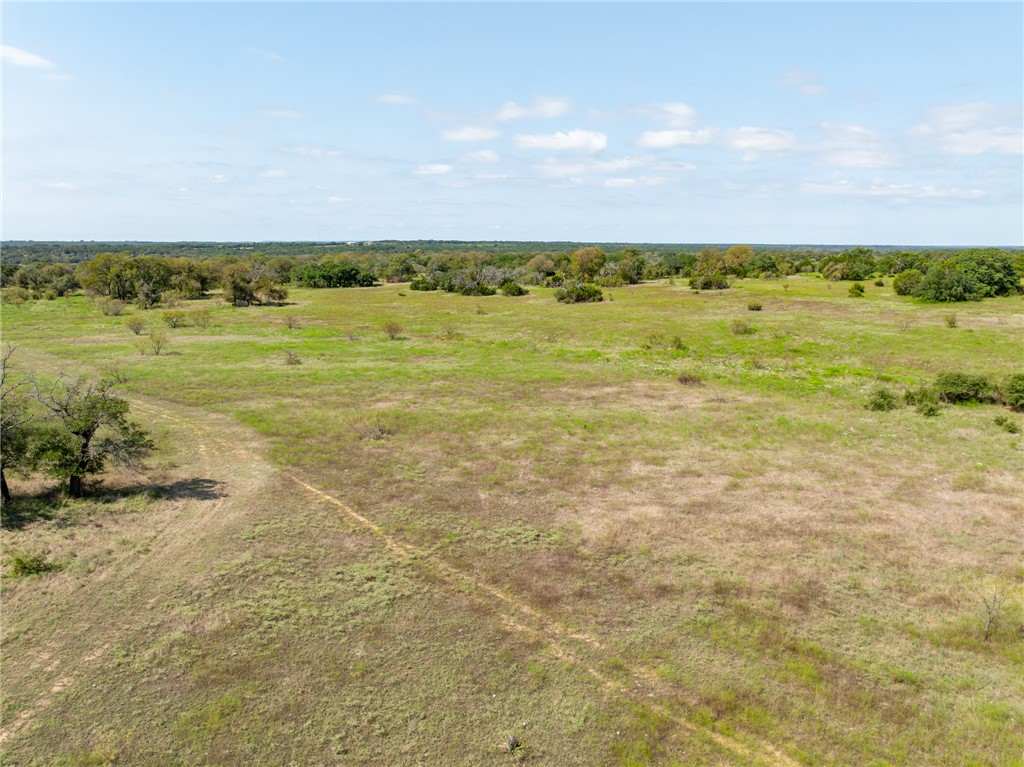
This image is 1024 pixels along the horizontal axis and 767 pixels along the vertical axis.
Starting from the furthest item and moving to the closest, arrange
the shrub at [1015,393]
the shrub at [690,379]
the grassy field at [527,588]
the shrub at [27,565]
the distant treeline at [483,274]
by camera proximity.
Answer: the distant treeline at [483,274]
the shrub at [690,379]
the shrub at [1015,393]
the shrub at [27,565]
the grassy field at [527,588]

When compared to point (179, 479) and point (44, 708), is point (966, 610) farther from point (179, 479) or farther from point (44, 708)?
point (179, 479)

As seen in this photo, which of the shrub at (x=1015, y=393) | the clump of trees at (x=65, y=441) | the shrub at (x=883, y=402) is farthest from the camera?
the shrub at (x=883, y=402)

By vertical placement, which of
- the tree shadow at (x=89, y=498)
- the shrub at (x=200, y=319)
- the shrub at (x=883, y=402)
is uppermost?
the shrub at (x=200, y=319)

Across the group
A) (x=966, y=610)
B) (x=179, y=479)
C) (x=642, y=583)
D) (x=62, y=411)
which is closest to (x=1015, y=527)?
(x=966, y=610)

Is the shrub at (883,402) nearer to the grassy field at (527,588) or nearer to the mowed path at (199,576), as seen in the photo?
the grassy field at (527,588)

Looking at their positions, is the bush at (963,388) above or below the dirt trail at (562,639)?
above

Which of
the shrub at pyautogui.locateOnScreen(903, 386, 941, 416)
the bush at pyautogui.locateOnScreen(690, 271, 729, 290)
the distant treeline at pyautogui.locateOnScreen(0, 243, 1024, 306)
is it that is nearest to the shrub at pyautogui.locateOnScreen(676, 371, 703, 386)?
the shrub at pyautogui.locateOnScreen(903, 386, 941, 416)

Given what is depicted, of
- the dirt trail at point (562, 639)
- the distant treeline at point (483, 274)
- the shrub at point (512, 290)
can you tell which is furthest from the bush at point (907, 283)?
the dirt trail at point (562, 639)

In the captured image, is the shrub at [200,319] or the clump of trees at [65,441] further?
the shrub at [200,319]
